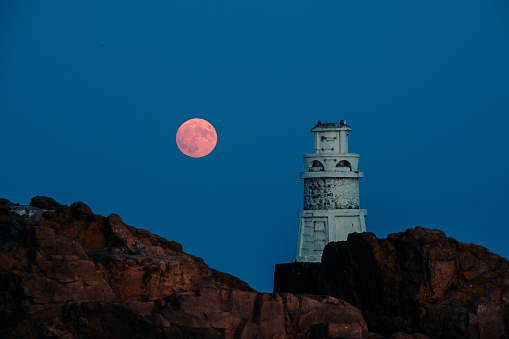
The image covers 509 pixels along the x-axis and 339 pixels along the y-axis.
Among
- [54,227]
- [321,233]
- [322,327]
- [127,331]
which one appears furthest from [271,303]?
[321,233]

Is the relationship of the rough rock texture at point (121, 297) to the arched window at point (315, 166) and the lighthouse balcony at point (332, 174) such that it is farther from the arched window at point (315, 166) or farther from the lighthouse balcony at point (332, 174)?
the arched window at point (315, 166)

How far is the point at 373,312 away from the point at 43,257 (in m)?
15.2

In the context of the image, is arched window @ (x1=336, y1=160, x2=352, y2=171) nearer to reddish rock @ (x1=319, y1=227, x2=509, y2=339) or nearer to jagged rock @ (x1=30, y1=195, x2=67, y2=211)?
reddish rock @ (x1=319, y1=227, x2=509, y2=339)

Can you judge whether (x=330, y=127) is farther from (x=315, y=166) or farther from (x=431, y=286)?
(x=431, y=286)

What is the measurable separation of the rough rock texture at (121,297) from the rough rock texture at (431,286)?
402 cm

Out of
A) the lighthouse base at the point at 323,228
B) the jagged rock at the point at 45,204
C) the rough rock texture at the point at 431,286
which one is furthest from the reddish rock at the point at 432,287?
the lighthouse base at the point at 323,228

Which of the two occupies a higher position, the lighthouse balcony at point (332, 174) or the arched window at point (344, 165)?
the arched window at point (344, 165)

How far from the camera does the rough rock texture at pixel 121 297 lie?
31.4 m

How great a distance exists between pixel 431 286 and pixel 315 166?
75.6 ft

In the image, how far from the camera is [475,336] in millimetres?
37344

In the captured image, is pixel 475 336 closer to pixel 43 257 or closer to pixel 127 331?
pixel 127 331

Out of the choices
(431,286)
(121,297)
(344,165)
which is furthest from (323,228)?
(121,297)

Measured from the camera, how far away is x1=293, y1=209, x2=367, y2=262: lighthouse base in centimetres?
6056

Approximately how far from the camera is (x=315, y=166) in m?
62.0
